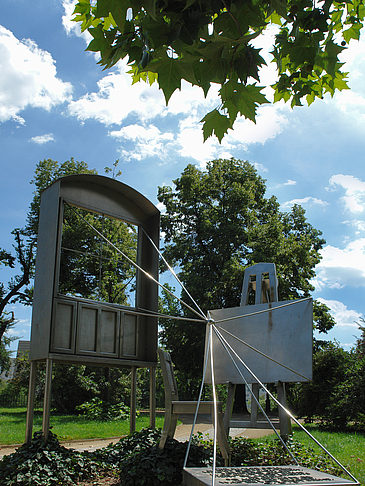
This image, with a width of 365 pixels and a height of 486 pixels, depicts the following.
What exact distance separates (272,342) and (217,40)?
4.57 meters

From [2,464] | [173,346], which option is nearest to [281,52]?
[2,464]

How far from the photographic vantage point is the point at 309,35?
9.06ft

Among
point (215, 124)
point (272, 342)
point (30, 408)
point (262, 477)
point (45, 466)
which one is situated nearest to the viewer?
point (215, 124)

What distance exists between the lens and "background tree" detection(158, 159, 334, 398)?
17406 mm

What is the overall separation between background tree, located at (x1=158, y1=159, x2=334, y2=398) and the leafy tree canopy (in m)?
14.2

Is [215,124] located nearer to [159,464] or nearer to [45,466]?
[159,464]

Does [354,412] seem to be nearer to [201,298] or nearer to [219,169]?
[201,298]

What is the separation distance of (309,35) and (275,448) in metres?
4.71

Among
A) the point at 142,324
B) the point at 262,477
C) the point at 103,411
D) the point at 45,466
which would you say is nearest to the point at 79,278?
the point at 103,411

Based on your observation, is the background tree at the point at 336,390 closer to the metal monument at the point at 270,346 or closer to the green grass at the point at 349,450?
the green grass at the point at 349,450

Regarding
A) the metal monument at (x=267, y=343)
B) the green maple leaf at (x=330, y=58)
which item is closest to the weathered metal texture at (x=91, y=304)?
the metal monument at (x=267, y=343)

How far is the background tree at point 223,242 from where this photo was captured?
1741 centimetres

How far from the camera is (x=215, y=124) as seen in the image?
278 centimetres

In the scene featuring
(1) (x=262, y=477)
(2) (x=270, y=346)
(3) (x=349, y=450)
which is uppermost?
(2) (x=270, y=346)
